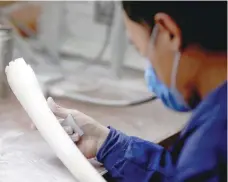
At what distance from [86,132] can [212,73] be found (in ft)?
1.04

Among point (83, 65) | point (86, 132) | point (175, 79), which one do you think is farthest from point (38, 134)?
point (83, 65)

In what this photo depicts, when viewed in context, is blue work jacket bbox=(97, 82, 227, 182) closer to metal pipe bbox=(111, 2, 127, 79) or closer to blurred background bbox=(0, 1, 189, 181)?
blurred background bbox=(0, 1, 189, 181)

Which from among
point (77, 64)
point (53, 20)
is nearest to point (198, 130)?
point (77, 64)

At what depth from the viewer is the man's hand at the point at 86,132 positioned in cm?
98

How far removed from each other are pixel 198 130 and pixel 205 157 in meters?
0.05

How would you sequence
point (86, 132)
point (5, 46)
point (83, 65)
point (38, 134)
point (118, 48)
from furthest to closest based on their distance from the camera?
point (83, 65) < point (118, 48) < point (5, 46) < point (38, 134) < point (86, 132)

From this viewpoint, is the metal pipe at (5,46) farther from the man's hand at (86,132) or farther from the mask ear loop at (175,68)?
the mask ear loop at (175,68)

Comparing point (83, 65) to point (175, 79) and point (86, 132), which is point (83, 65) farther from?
point (175, 79)

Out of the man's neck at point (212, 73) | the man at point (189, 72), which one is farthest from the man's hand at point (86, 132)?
the man's neck at point (212, 73)

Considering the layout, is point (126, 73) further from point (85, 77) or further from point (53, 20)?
point (53, 20)

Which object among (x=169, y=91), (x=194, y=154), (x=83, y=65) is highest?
(x=83, y=65)

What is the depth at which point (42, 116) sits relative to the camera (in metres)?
0.95

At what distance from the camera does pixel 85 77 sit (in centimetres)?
186

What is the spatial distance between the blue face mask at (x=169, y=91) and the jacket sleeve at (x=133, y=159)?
93mm
